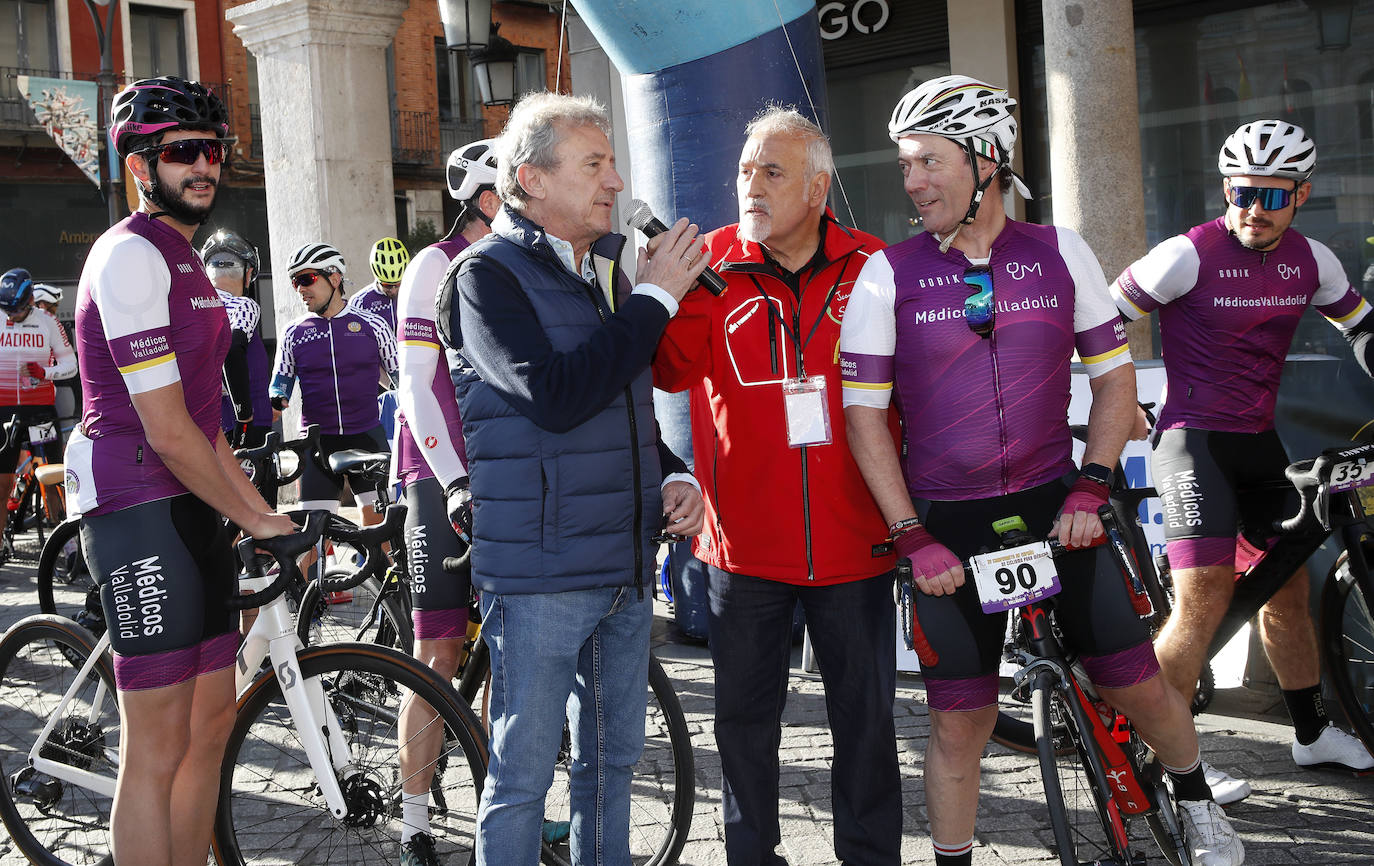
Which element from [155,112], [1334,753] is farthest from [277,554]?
[1334,753]

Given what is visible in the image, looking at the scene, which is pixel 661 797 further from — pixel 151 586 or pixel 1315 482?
pixel 1315 482

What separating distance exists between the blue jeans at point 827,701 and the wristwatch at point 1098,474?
1.83ft

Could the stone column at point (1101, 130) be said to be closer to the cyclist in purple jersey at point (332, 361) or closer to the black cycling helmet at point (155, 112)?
the cyclist in purple jersey at point (332, 361)

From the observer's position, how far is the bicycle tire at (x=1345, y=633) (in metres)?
4.24

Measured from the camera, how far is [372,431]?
7312 mm

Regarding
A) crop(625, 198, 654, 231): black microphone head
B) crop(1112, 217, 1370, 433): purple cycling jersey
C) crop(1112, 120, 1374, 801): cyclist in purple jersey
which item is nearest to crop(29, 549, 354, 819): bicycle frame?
crop(625, 198, 654, 231): black microphone head

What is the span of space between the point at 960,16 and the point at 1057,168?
150 inches

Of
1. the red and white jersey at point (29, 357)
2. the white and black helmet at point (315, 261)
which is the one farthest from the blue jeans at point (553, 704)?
→ the red and white jersey at point (29, 357)

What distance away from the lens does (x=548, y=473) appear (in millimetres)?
2713

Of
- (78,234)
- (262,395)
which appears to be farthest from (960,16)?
(78,234)

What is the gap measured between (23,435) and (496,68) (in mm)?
4625

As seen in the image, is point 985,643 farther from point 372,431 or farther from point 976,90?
point 372,431

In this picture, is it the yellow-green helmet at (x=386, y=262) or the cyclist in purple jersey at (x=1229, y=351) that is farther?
the yellow-green helmet at (x=386, y=262)

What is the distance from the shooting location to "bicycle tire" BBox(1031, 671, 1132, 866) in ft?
9.68
